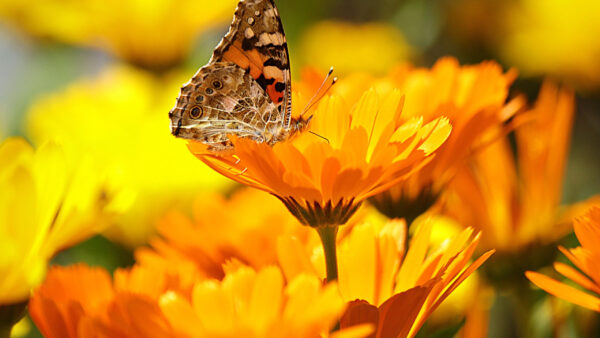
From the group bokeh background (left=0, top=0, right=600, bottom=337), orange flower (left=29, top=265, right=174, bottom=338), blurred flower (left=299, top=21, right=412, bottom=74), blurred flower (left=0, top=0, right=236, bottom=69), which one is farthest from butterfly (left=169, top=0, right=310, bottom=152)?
blurred flower (left=299, top=21, right=412, bottom=74)

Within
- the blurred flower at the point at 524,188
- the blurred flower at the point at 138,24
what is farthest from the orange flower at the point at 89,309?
the blurred flower at the point at 138,24

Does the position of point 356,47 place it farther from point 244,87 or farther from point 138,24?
point 244,87

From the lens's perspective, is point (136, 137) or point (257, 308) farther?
point (136, 137)

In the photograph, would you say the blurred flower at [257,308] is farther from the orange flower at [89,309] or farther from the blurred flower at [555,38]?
the blurred flower at [555,38]

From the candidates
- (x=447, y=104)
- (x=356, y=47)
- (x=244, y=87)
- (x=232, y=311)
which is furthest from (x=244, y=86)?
(x=356, y=47)

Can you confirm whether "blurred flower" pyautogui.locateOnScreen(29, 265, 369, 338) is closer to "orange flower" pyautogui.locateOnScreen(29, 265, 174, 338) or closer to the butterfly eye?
"orange flower" pyautogui.locateOnScreen(29, 265, 174, 338)

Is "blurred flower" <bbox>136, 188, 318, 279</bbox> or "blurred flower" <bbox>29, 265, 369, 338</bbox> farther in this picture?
"blurred flower" <bbox>136, 188, 318, 279</bbox>
